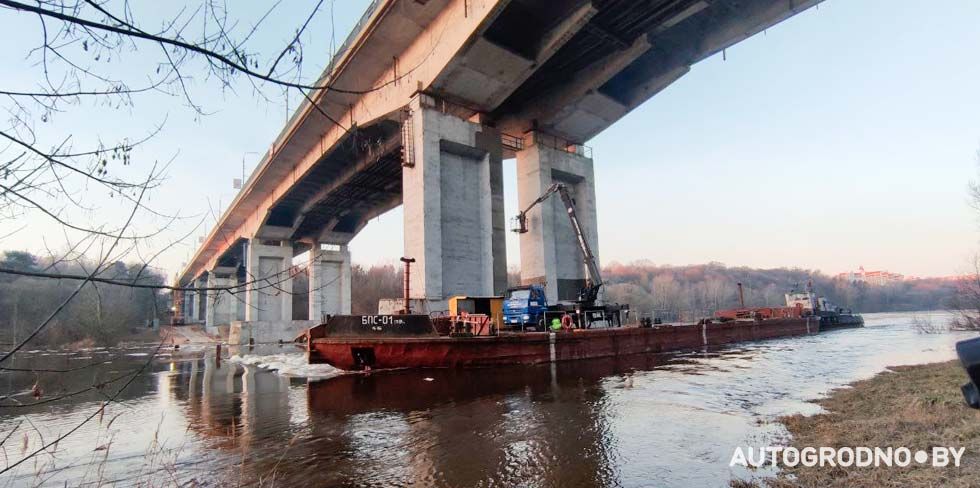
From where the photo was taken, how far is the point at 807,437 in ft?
22.5

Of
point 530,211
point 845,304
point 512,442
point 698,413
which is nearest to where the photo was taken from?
point 512,442

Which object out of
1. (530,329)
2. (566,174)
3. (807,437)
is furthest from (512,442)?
(566,174)

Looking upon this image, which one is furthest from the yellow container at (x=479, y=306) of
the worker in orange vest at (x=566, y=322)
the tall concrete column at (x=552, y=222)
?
the tall concrete column at (x=552, y=222)

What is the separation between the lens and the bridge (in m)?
21.8

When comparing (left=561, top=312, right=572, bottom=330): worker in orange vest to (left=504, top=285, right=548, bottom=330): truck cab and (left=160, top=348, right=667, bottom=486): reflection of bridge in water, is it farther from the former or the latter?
(left=160, top=348, right=667, bottom=486): reflection of bridge in water

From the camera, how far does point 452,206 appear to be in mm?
24906

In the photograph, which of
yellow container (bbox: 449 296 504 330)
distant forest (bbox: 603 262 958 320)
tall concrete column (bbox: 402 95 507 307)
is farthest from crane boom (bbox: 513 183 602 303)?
distant forest (bbox: 603 262 958 320)

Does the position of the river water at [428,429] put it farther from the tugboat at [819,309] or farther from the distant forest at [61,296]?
the tugboat at [819,309]

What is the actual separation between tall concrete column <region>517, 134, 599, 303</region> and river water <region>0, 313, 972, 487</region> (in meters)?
12.8

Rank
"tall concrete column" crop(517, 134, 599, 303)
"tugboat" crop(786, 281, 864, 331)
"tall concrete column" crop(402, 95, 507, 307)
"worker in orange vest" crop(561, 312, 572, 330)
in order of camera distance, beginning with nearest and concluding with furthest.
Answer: "worker in orange vest" crop(561, 312, 572, 330) → "tall concrete column" crop(402, 95, 507, 307) → "tall concrete column" crop(517, 134, 599, 303) → "tugboat" crop(786, 281, 864, 331)

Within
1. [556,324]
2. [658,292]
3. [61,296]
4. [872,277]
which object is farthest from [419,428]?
[872,277]

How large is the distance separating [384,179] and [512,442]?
34465 mm

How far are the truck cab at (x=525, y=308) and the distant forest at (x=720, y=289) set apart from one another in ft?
203

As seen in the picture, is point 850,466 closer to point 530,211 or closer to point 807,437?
point 807,437
